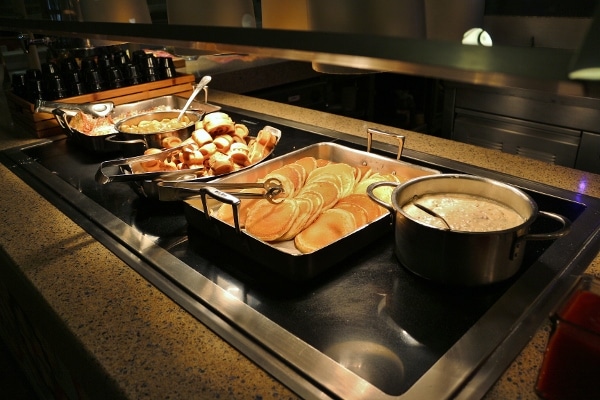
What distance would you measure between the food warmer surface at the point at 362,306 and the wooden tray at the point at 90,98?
2.46ft

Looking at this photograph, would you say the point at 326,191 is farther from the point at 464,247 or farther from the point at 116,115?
the point at 116,115

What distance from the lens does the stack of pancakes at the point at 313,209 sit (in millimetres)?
896

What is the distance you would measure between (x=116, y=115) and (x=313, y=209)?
103 centimetres

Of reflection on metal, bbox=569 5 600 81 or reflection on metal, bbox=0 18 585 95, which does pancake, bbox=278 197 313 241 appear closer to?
→ reflection on metal, bbox=0 18 585 95

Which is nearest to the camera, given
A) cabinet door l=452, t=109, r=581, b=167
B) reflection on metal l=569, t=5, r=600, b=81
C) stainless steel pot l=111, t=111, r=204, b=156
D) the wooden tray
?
reflection on metal l=569, t=5, r=600, b=81

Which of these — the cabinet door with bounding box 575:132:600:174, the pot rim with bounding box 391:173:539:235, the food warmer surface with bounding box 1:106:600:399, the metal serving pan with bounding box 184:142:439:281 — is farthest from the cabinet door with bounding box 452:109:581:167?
the pot rim with bounding box 391:173:539:235

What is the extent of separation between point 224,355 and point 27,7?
104 cm

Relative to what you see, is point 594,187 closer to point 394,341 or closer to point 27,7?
point 394,341

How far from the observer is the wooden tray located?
1.66 m

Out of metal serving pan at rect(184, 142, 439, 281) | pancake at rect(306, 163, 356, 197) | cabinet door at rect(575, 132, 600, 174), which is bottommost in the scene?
cabinet door at rect(575, 132, 600, 174)

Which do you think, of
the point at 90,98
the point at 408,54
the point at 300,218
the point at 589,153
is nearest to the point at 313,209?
the point at 300,218

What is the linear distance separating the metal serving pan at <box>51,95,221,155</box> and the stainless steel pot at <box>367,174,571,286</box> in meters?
0.88

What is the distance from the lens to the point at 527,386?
596 millimetres

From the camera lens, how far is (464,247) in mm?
718
